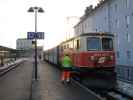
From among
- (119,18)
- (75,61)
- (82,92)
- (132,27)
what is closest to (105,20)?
(119,18)

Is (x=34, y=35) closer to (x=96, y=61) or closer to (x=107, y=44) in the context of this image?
(x=107, y=44)

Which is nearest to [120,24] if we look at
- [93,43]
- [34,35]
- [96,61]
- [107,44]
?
[34,35]

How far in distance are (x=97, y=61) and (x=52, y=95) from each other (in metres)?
6.37

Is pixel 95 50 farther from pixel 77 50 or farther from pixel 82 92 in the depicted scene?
pixel 82 92

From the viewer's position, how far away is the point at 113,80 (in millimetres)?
24969

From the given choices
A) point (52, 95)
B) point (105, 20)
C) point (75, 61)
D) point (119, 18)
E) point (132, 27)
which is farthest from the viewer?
point (105, 20)

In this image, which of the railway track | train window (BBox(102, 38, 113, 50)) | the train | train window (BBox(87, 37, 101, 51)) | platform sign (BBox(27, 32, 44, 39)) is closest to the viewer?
the railway track

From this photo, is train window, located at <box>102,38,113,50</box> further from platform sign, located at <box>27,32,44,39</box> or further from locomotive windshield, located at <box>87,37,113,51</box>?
platform sign, located at <box>27,32,44,39</box>

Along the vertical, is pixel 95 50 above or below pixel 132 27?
below

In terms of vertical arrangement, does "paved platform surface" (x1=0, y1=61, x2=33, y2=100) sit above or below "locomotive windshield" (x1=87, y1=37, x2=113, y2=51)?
below

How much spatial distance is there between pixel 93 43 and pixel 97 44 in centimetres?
26

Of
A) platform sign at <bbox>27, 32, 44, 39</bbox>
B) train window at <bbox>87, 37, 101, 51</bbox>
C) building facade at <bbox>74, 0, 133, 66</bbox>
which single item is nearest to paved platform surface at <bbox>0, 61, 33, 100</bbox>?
platform sign at <bbox>27, 32, 44, 39</bbox>

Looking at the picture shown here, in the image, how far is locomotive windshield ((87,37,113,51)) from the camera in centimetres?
2488

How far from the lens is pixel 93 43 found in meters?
25.1
